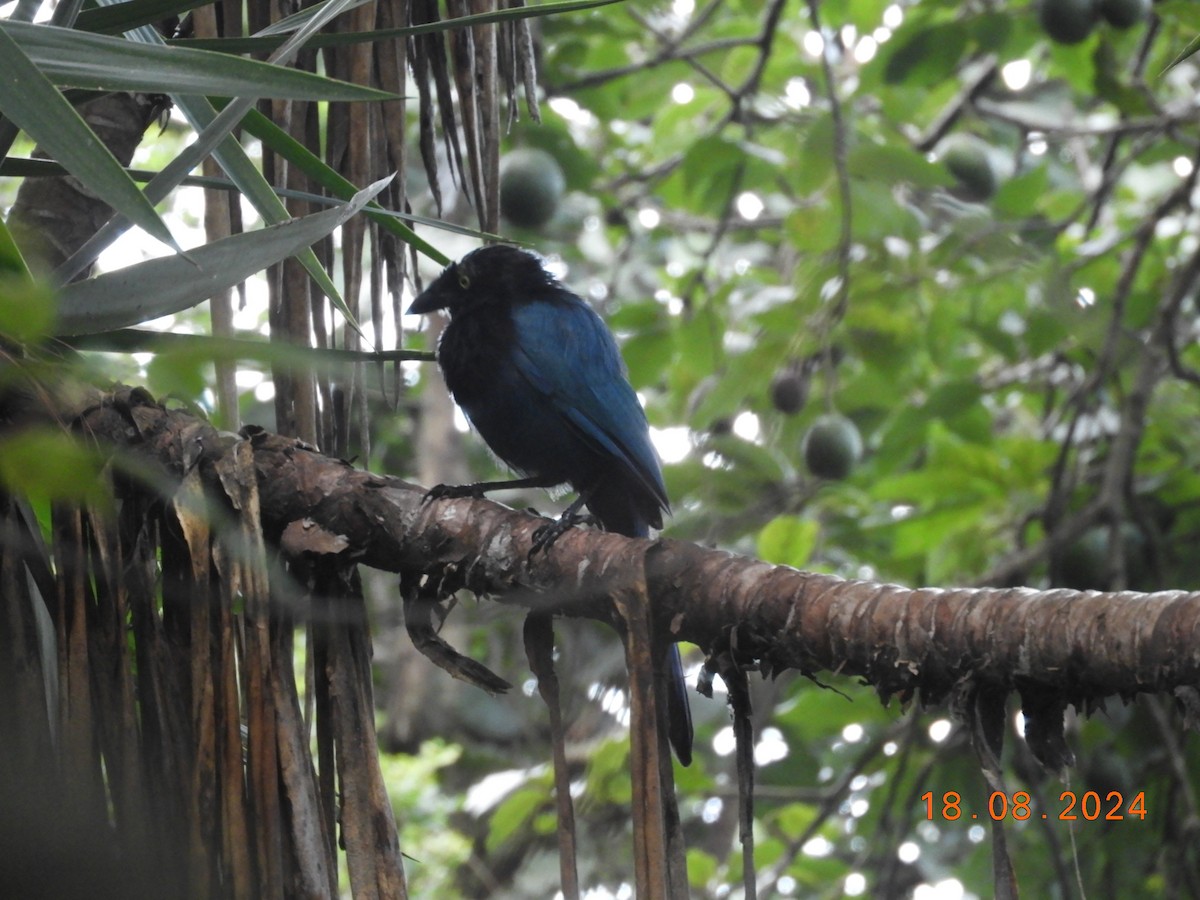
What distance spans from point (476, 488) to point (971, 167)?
3.01 m

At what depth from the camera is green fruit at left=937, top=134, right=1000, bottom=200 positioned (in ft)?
16.6

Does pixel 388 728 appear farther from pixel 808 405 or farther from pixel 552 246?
pixel 808 405

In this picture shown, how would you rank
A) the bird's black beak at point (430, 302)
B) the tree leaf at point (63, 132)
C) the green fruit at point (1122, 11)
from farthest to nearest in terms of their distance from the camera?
the green fruit at point (1122, 11), the bird's black beak at point (430, 302), the tree leaf at point (63, 132)

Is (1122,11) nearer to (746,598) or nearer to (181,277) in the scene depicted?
(746,598)

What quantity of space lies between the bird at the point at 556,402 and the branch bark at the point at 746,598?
4.27 ft

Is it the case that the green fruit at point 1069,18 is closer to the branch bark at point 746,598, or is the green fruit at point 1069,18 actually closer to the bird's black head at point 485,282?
the bird's black head at point 485,282

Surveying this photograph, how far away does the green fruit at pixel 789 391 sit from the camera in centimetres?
471

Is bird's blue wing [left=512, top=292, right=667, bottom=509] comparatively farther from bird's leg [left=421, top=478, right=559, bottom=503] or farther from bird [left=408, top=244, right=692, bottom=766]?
bird's leg [left=421, top=478, right=559, bottom=503]

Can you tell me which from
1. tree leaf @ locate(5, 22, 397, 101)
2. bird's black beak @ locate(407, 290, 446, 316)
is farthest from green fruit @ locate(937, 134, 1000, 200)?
tree leaf @ locate(5, 22, 397, 101)

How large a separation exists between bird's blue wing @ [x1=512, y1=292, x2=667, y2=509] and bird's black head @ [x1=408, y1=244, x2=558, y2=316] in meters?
0.14

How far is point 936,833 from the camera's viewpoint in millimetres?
6469

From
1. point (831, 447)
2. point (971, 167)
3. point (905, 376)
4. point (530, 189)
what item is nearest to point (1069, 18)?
point (971, 167)

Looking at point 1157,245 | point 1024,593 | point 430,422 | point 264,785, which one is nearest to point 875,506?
point 1157,245

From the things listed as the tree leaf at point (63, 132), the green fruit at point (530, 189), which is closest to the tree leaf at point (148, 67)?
the tree leaf at point (63, 132)
